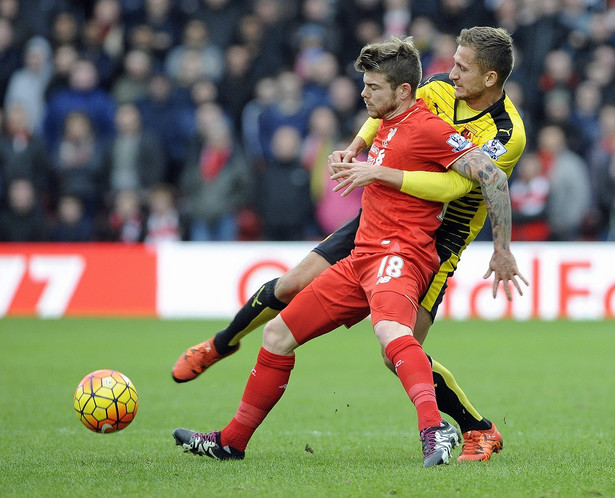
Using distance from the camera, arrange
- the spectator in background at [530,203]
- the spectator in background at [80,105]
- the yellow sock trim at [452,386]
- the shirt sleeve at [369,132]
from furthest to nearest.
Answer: the spectator in background at [80,105], the spectator in background at [530,203], the shirt sleeve at [369,132], the yellow sock trim at [452,386]

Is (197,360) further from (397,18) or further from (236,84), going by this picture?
(397,18)

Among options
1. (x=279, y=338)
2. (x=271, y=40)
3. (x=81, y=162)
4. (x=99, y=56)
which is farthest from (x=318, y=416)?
(x=99, y=56)

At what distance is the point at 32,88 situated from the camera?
52.1ft

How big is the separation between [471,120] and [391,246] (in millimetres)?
911

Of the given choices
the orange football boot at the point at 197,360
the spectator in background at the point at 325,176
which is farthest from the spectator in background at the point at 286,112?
the orange football boot at the point at 197,360

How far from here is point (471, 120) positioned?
596 cm

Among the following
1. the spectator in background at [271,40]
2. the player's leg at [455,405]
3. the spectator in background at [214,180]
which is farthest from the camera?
the spectator in background at [271,40]

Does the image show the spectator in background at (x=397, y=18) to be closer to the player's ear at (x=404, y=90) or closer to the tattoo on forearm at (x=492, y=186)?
the player's ear at (x=404, y=90)

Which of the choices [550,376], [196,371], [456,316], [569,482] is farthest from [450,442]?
[456,316]

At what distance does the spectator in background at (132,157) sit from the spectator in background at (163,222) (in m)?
0.21

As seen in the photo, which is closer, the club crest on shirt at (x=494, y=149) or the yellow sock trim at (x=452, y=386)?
the club crest on shirt at (x=494, y=149)

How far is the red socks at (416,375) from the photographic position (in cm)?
529

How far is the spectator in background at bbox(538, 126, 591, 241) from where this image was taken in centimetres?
1457

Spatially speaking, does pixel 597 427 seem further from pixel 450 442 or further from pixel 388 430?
pixel 450 442
